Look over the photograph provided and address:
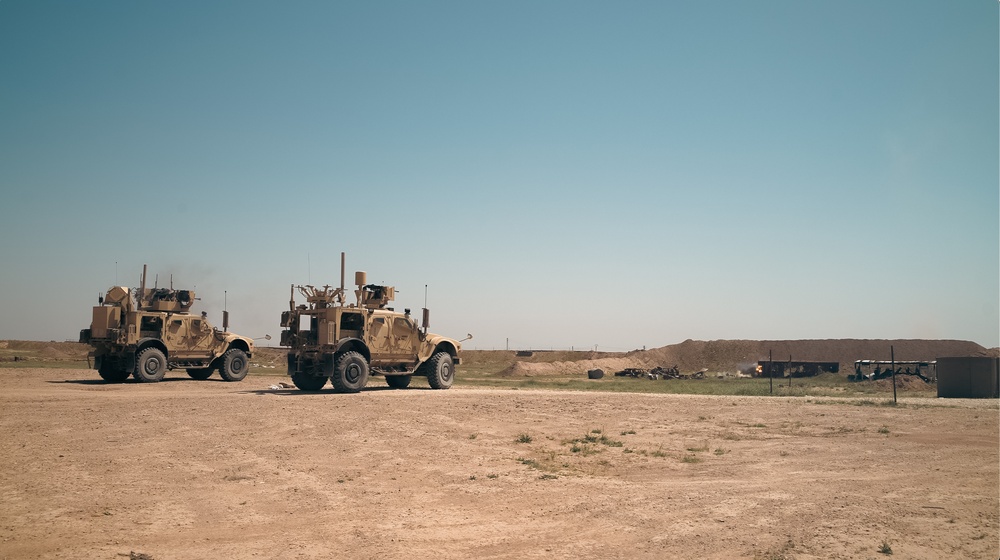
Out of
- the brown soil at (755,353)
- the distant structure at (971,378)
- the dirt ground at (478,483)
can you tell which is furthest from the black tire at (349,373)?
the brown soil at (755,353)

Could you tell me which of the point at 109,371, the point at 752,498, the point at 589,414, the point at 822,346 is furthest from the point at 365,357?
the point at 822,346

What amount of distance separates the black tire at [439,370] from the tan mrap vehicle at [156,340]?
30.2 ft

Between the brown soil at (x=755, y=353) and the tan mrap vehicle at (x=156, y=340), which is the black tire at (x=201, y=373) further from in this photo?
the brown soil at (x=755, y=353)

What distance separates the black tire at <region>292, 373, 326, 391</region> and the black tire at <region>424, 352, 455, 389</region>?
3.58 metres

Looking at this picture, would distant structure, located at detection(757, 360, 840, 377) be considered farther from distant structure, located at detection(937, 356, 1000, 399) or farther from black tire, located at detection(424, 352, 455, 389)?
black tire, located at detection(424, 352, 455, 389)

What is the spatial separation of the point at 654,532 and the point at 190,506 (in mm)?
5426

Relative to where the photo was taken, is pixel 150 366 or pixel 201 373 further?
pixel 201 373

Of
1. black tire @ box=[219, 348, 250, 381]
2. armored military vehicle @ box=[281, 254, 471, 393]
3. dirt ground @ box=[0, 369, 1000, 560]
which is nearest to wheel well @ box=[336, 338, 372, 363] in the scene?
armored military vehicle @ box=[281, 254, 471, 393]

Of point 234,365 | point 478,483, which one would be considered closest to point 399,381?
point 234,365

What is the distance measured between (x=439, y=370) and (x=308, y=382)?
14.4 feet

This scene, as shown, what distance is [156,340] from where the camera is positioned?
27.3 metres

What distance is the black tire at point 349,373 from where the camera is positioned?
2264cm

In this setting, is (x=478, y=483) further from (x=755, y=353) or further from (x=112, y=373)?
(x=755, y=353)

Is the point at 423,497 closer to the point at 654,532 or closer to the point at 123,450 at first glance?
the point at 654,532
